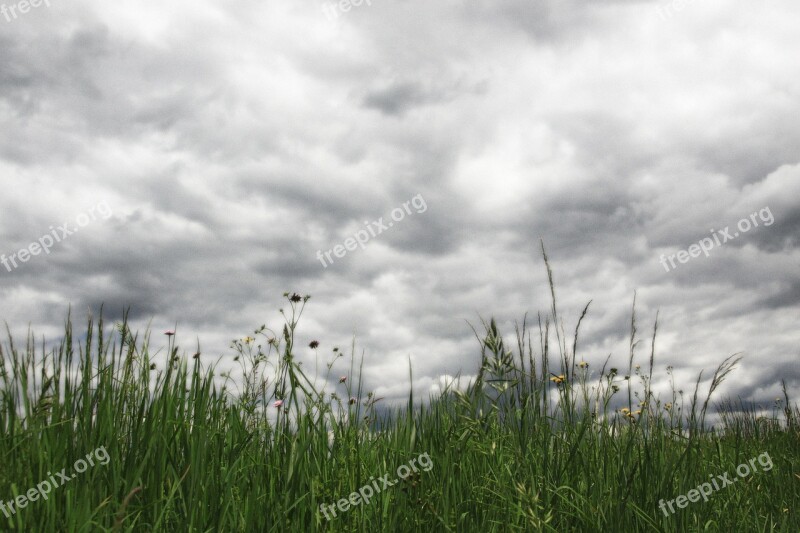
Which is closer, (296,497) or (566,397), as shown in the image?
(296,497)

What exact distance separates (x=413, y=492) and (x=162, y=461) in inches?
49.2

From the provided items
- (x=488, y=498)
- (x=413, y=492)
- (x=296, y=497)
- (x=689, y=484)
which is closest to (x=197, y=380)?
(x=296, y=497)

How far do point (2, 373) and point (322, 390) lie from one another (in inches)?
61.6

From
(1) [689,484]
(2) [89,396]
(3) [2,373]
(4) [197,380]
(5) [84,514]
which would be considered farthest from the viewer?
(1) [689,484]

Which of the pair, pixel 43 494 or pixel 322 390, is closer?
pixel 43 494

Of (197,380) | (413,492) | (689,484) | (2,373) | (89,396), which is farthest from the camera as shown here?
(689,484)

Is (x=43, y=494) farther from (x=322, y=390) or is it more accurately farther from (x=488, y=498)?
(x=488, y=498)

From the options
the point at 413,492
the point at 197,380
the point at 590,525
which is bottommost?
the point at 590,525

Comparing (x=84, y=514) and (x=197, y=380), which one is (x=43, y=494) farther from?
(x=197, y=380)

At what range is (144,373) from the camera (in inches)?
129

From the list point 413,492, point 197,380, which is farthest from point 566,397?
point 197,380

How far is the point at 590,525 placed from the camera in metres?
3.37

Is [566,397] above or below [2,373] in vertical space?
below

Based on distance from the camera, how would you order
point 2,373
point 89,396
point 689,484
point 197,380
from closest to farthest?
1. point 2,373
2. point 89,396
3. point 197,380
4. point 689,484
